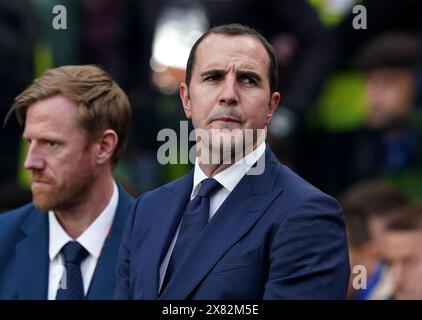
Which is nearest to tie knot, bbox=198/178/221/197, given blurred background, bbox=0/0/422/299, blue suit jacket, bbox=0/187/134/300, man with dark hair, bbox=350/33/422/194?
blue suit jacket, bbox=0/187/134/300

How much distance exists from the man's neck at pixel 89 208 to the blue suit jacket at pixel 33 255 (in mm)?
59

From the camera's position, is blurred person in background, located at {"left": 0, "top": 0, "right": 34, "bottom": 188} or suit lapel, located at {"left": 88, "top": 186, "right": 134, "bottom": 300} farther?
blurred person in background, located at {"left": 0, "top": 0, "right": 34, "bottom": 188}

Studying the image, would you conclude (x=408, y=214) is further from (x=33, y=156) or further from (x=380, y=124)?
(x=33, y=156)

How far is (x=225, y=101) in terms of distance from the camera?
3.22 m

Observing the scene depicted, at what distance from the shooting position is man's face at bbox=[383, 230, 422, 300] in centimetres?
558

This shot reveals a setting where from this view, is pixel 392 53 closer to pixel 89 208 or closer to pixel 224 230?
pixel 89 208

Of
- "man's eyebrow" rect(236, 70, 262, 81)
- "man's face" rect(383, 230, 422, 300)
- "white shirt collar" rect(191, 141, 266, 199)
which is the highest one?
"man's eyebrow" rect(236, 70, 262, 81)

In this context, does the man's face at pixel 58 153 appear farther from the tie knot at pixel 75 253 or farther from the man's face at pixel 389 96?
the man's face at pixel 389 96

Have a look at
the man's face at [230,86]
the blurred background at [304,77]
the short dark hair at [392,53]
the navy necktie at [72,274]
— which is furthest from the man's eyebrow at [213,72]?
the short dark hair at [392,53]

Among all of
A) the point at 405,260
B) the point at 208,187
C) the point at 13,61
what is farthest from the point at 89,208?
the point at 13,61

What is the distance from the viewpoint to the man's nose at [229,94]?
3.22 meters

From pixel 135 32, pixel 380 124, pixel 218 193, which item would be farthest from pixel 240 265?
pixel 135 32

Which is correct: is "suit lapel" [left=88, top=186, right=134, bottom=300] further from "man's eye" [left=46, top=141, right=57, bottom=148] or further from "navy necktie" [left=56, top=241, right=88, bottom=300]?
"man's eye" [left=46, top=141, right=57, bottom=148]

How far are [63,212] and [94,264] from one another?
22cm
